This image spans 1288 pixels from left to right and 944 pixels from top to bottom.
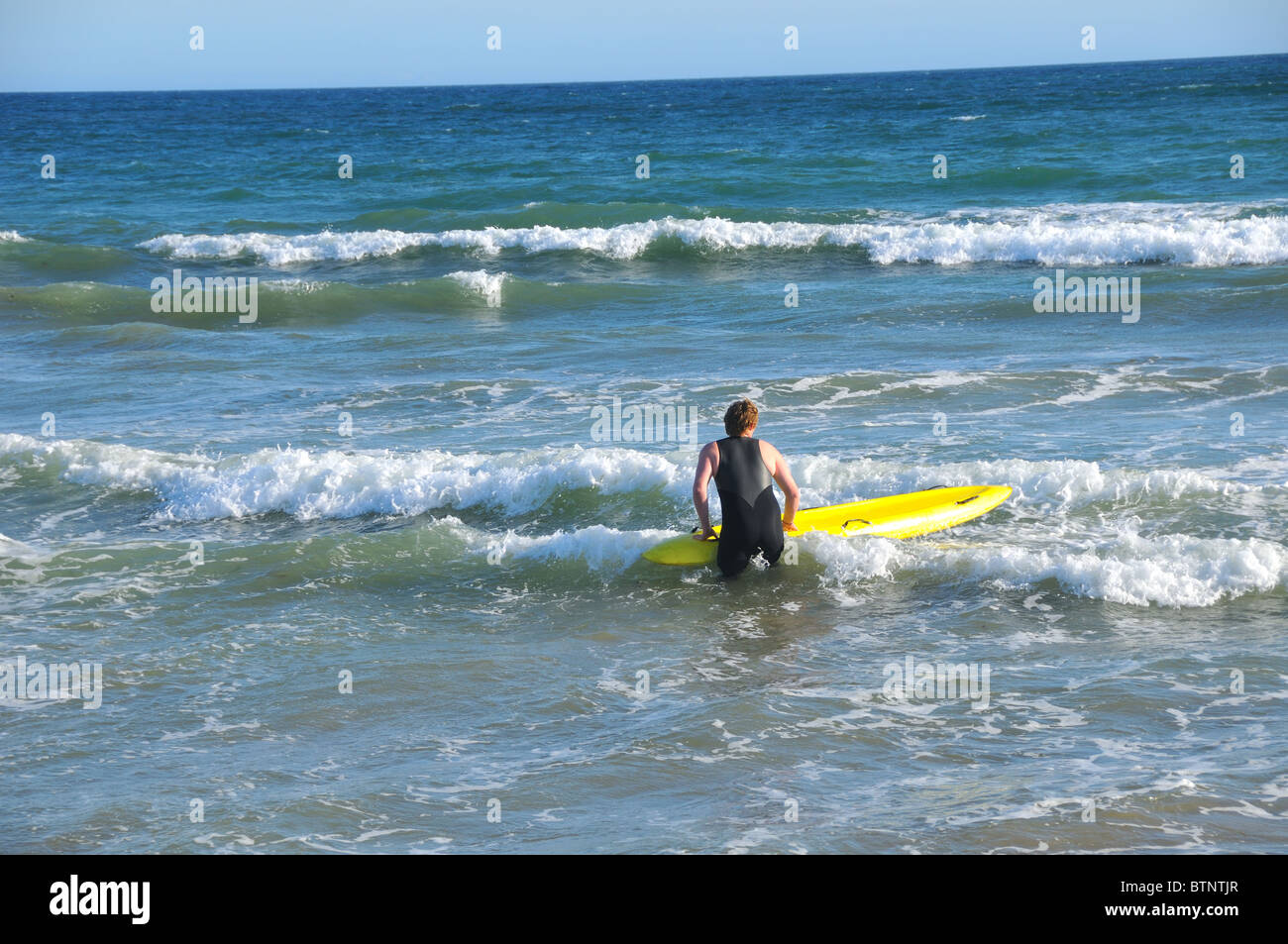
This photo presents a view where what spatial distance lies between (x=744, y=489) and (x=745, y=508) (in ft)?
0.43

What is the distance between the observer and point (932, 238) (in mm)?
20188

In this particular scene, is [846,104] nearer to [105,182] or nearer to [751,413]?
[105,182]

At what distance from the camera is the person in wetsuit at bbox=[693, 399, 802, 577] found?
7.33 meters

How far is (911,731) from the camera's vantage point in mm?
5551

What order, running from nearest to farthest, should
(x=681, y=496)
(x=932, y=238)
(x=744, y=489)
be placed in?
(x=744, y=489)
(x=681, y=496)
(x=932, y=238)

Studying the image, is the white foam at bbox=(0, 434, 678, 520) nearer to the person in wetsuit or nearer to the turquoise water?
the turquoise water

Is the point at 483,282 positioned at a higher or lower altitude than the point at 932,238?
lower

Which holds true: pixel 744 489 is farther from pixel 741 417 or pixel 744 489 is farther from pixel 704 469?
pixel 741 417

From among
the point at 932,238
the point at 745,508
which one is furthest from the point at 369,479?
the point at 932,238

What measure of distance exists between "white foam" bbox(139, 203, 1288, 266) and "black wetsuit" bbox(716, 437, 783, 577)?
13.0 meters

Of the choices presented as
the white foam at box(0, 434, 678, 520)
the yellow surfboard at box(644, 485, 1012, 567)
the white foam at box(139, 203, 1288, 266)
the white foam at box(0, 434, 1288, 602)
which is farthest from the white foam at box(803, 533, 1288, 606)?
the white foam at box(139, 203, 1288, 266)

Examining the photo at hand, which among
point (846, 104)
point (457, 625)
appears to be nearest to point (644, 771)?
point (457, 625)
